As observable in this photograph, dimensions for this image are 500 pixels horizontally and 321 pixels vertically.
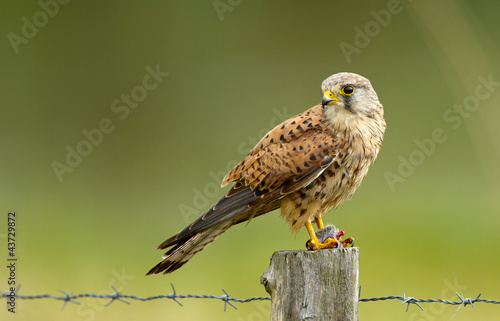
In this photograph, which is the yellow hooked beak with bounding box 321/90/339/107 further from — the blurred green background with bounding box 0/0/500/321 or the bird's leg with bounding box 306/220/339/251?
the blurred green background with bounding box 0/0/500/321

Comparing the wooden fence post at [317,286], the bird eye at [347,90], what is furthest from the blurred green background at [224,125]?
the wooden fence post at [317,286]

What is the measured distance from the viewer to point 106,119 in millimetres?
9594

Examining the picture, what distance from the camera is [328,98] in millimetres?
3953

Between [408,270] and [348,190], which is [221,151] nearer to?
[408,270]

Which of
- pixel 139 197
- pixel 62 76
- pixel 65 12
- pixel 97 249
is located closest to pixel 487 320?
pixel 97 249

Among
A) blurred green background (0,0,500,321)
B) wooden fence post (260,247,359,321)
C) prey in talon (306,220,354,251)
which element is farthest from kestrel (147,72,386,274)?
blurred green background (0,0,500,321)

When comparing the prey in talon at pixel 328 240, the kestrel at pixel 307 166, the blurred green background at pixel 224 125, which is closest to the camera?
the prey in talon at pixel 328 240

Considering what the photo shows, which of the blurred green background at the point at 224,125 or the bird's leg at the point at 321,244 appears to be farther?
the blurred green background at the point at 224,125

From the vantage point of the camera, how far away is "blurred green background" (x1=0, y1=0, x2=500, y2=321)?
7.48 meters

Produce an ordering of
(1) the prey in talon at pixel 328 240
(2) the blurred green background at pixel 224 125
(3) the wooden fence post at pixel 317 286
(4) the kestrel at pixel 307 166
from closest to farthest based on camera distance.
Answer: (3) the wooden fence post at pixel 317 286
(1) the prey in talon at pixel 328 240
(4) the kestrel at pixel 307 166
(2) the blurred green background at pixel 224 125

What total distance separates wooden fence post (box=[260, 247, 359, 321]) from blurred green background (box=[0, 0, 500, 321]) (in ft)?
12.1

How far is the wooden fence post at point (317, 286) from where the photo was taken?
302 cm

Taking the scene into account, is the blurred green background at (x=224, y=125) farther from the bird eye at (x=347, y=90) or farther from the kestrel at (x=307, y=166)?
the bird eye at (x=347, y=90)

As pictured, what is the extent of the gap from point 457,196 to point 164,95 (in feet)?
12.6
